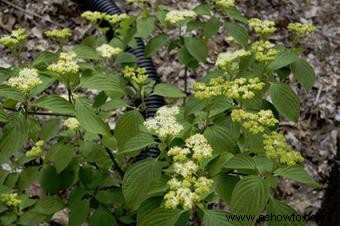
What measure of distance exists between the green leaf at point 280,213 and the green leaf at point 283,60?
678 mm

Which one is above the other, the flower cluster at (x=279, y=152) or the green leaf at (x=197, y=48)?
the flower cluster at (x=279, y=152)

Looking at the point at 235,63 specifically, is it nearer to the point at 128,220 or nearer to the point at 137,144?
the point at 137,144

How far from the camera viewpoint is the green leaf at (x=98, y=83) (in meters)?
1.68

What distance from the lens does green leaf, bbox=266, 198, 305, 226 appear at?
4.78ft

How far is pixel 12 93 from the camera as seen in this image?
1.60 m

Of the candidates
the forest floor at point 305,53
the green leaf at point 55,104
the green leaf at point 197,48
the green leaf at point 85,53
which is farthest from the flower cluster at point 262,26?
the forest floor at point 305,53

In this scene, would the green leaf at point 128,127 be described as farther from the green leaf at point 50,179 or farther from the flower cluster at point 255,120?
the green leaf at point 50,179

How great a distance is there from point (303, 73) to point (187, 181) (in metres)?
0.94

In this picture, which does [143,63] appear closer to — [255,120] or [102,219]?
[102,219]

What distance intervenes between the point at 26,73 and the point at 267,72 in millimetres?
1055

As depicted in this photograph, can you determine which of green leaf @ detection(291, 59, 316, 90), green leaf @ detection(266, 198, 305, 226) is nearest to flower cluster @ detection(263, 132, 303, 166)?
green leaf @ detection(266, 198, 305, 226)

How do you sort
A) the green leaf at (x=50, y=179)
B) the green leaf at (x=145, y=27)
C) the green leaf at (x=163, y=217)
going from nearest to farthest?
1. the green leaf at (x=163, y=217)
2. the green leaf at (x=50, y=179)
3. the green leaf at (x=145, y=27)

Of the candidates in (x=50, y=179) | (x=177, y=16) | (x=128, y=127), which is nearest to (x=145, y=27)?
(x=177, y=16)

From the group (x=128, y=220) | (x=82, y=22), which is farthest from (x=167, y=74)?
(x=128, y=220)
